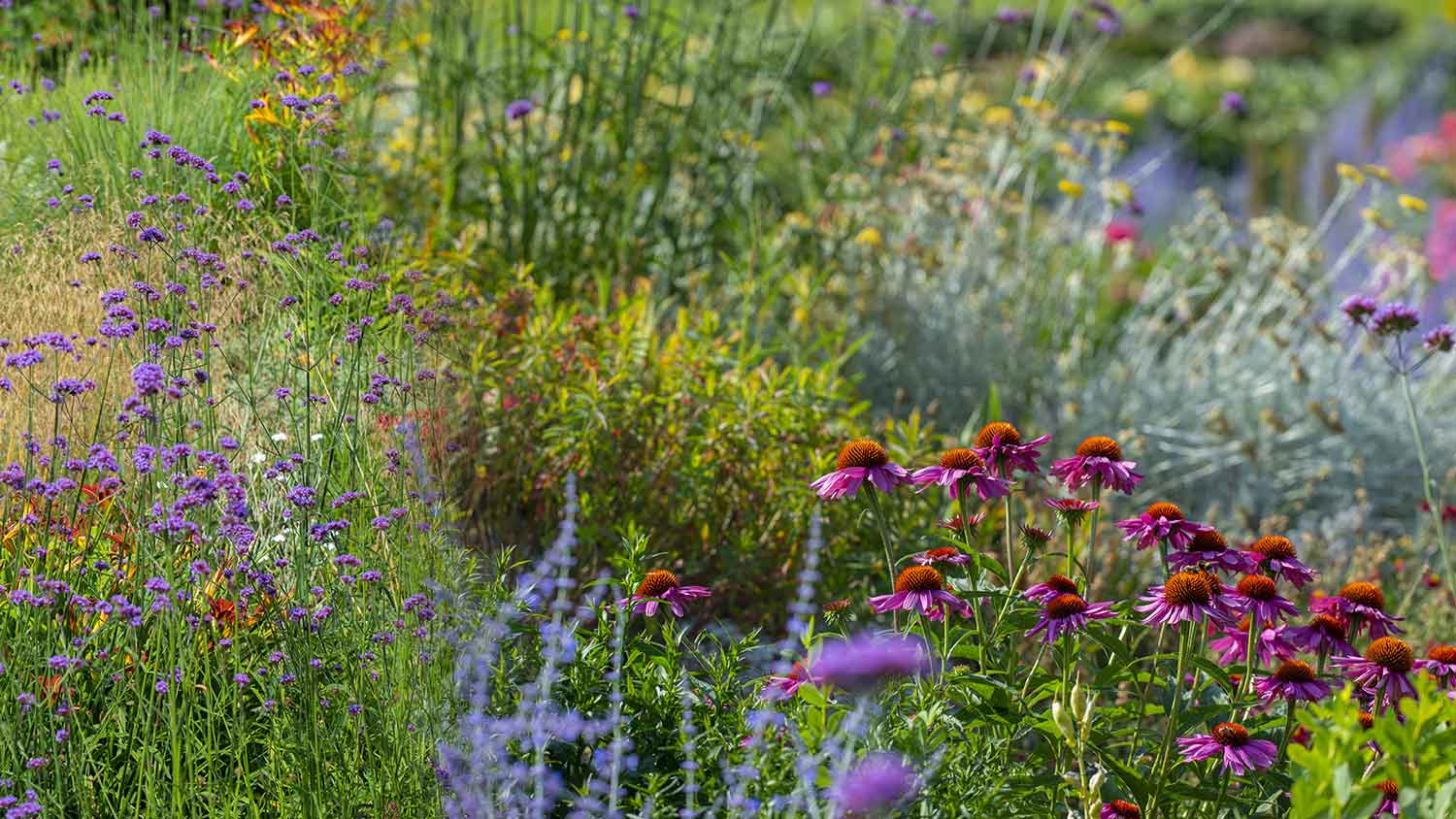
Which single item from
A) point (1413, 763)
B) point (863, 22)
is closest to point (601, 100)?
point (863, 22)

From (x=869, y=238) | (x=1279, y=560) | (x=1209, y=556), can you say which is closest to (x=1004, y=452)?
(x=1209, y=556)

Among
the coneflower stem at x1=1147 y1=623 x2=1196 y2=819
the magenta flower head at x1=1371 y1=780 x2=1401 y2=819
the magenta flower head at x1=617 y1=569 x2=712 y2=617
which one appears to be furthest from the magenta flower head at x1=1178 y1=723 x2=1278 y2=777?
the magenta flower head at x1=617 y1=569 x2=712 y2=617

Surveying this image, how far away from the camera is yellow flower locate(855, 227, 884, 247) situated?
442 centimetres

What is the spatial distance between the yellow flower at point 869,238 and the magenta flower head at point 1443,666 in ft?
7.39

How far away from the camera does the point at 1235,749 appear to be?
2.21 meters

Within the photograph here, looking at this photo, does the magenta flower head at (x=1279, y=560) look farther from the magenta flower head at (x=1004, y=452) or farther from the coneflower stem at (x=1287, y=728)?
the magenta flower head at (x=1004, y=452)

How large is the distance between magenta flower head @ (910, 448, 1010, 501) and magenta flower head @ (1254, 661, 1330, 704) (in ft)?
1.62

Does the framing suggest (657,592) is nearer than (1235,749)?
No

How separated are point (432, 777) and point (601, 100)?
2.71 m

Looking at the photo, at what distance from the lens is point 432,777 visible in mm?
2299

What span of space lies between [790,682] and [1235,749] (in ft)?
2.17

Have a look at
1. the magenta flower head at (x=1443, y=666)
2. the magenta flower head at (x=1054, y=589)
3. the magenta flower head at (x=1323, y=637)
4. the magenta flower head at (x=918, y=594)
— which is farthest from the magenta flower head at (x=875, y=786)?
the magenta flower head at (x=1443, y=666)

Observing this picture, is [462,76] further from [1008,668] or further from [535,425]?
[1008,668]

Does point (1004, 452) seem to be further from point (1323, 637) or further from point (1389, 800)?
point (1389, 800)
